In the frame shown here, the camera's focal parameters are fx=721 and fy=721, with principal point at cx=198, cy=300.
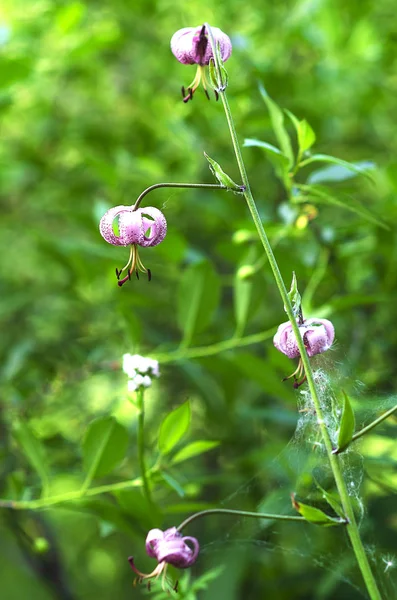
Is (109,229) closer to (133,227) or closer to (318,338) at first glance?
(133,227)

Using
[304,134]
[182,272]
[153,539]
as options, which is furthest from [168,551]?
[182,272]

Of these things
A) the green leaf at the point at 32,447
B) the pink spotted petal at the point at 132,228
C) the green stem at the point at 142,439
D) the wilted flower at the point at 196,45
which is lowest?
the green stem at the point at 142,439

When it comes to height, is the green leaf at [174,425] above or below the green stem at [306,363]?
above

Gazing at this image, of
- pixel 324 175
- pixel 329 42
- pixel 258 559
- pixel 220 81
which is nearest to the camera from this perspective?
pixel 220 81

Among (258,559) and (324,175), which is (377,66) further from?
(258,559)

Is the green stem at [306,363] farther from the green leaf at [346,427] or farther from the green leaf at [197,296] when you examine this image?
the green leaf at [197,296]

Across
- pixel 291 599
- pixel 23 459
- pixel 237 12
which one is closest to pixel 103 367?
pixel 23 459

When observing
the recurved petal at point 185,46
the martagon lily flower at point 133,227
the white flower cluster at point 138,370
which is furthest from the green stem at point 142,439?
the recurved petal at point 185,46
